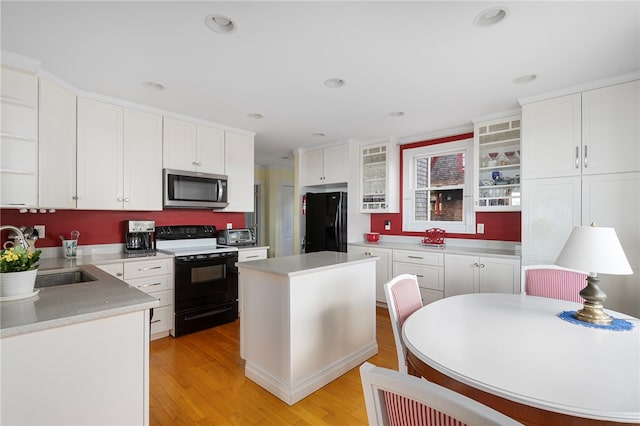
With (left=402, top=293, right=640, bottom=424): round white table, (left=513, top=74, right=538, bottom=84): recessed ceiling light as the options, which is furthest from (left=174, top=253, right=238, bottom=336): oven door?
(left=513, top=74, right=538, bottom=84): recessed ceiling light

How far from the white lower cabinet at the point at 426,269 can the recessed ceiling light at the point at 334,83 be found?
2.23 meters

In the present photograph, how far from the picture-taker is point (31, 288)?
1367 millimetres

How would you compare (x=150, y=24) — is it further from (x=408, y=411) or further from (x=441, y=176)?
(x=441, y=176)

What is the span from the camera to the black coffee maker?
324 centimetres

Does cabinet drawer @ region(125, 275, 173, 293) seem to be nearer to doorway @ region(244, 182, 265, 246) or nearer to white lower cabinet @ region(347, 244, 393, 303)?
white lower cabinet @ region(347, 244, 393, 303)

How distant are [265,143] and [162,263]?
7.95 ft

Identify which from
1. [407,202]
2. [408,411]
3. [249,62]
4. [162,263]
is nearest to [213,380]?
[162,263]

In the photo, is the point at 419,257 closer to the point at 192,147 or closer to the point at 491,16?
the point at 491,16

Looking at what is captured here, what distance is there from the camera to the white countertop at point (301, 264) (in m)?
2.09

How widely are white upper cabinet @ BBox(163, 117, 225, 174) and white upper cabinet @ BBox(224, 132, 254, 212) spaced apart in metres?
0.10

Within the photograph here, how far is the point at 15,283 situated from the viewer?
4.25ft

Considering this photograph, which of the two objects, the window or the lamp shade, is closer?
the lamp shade

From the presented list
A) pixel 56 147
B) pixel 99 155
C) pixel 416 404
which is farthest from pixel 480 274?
pixel 56 147

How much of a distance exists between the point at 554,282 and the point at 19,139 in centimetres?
409
